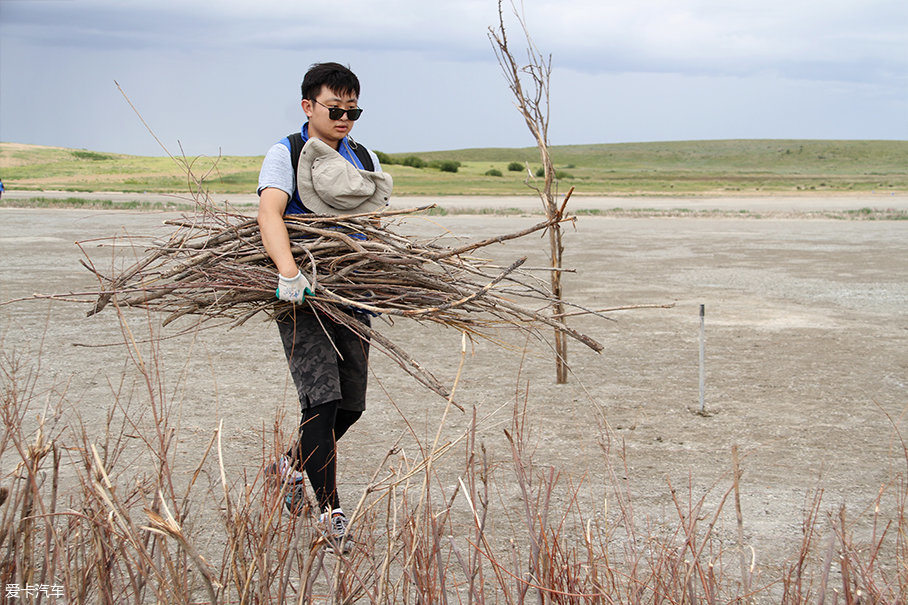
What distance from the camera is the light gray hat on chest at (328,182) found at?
12.2 feet

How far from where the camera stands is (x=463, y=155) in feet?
526

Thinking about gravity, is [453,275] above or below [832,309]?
above

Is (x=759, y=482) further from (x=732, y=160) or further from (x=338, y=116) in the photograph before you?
(x=732, y=160)

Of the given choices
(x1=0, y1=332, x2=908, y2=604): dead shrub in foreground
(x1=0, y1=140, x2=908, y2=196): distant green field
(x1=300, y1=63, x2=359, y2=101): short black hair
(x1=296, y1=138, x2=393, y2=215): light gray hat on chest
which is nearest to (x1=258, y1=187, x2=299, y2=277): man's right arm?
(x1=296, y1=138, x2=393, y2=215): light gray hat on chest

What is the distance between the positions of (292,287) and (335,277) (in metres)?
0.18

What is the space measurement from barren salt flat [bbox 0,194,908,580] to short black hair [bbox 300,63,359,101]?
4.32 ft

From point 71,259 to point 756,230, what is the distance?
18.3 meters

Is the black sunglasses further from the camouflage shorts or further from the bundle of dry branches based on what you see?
the camouflage shorts

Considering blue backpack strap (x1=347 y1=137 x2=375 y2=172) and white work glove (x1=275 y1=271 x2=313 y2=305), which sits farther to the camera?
blue backpack strap (x1=347 y1=137 x2=375 y2=172)

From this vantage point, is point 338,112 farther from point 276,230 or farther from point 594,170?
point 594,170

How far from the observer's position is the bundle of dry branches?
3.44 m

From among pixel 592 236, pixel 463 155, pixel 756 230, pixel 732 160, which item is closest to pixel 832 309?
pixel 592 236

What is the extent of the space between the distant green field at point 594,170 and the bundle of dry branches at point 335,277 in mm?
392

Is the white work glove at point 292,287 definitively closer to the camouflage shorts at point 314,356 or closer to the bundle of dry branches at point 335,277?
the bundle of dry branches at point 335,277
